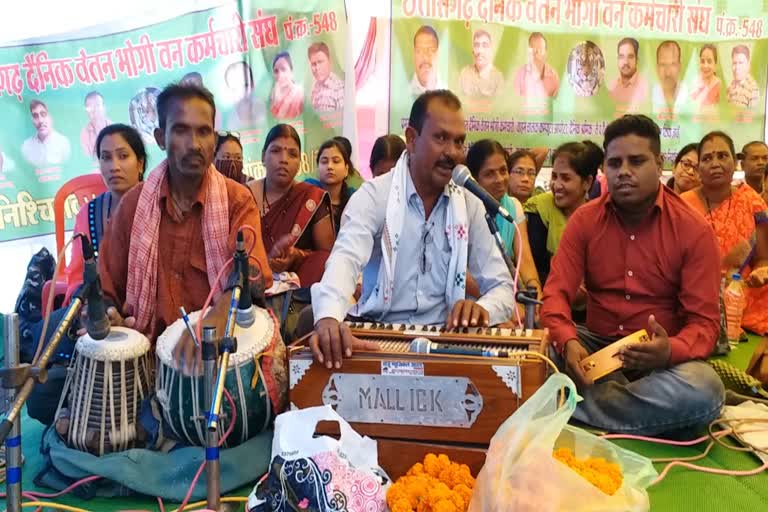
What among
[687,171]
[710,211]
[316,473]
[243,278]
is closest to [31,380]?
[243,278]

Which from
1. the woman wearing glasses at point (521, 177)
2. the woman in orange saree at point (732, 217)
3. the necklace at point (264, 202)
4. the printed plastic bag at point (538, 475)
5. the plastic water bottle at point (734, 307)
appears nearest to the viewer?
the printed plastic bag at point (538, 475)

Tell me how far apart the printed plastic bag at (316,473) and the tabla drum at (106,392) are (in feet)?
2.18

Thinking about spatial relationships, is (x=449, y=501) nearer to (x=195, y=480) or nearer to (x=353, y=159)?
(x=195, y=480)

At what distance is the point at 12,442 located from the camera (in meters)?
1.51

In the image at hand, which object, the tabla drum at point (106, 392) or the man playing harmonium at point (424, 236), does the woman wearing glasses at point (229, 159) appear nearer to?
the man playing harmonium at point (424, 236)

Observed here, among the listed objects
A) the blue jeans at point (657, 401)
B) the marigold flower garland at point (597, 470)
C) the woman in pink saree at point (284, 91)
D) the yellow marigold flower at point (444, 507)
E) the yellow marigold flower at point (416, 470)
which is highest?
the woman in pink saree at point (284, 91)

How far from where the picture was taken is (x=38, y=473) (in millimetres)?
2354

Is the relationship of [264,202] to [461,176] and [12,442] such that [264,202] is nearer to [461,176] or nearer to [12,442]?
[461,176]

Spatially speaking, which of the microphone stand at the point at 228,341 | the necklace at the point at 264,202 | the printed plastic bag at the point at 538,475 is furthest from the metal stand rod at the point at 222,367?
the necklace at the point at 264,202

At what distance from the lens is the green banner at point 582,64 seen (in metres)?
5.79

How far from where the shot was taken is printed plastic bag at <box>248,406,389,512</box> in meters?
1.73

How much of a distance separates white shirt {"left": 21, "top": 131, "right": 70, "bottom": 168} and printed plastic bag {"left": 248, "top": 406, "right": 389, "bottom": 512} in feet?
12.3

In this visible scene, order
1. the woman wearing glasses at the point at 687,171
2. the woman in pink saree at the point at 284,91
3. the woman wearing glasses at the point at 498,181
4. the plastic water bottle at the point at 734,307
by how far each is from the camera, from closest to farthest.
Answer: the woman wearing glasses at the point at 498,181 → the plastic water bottle at the point at 734,307 → the woman in pink saree at the point at 284,91 → the woman wearing glasses at the point at 687,171

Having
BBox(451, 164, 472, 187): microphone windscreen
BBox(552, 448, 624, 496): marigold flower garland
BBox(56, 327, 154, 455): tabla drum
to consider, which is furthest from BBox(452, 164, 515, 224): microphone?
BBox(56, 327, 154, 455): tabla drum
